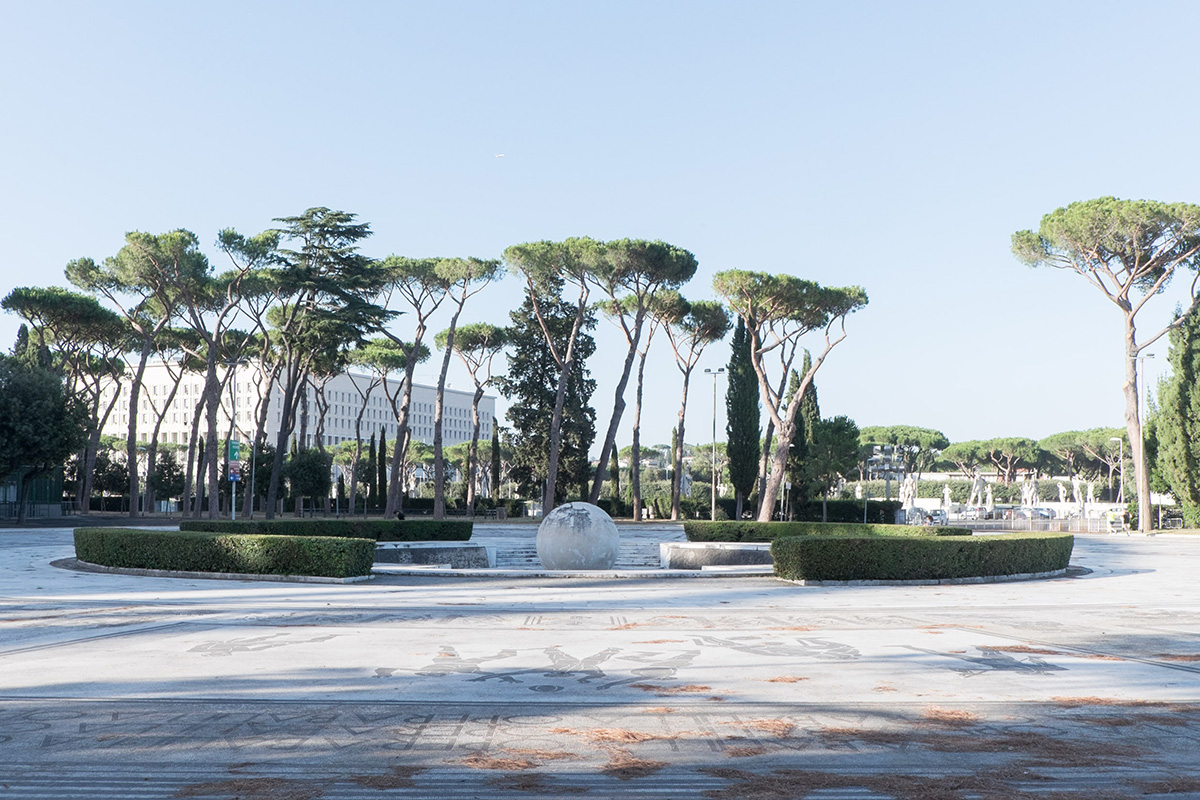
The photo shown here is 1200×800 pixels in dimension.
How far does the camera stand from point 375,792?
4.87 m

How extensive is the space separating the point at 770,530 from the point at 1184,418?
29.6 metres

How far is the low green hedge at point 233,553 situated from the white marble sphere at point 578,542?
13.0 feet

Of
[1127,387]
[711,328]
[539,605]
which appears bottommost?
[539,605]

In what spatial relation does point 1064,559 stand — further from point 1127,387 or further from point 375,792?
point 1127,387

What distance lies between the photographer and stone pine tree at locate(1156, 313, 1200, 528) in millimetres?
46031

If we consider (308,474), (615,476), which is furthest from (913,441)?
(308,474)

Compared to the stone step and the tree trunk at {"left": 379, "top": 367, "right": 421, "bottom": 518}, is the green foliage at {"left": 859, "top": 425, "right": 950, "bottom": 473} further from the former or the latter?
the stone step

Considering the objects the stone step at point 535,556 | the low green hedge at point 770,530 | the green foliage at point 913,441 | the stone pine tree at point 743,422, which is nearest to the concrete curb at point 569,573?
the stone step at point 535,556

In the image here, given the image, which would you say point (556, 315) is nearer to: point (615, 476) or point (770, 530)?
point (615, 476)

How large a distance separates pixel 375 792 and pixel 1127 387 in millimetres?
46762

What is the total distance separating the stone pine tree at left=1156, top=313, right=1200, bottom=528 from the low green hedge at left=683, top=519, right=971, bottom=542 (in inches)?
1015

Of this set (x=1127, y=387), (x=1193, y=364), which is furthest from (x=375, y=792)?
(x=1193, y=364)

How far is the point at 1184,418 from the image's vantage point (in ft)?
154

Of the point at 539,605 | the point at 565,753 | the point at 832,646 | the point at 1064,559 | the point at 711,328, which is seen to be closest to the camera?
the point at 565,753
